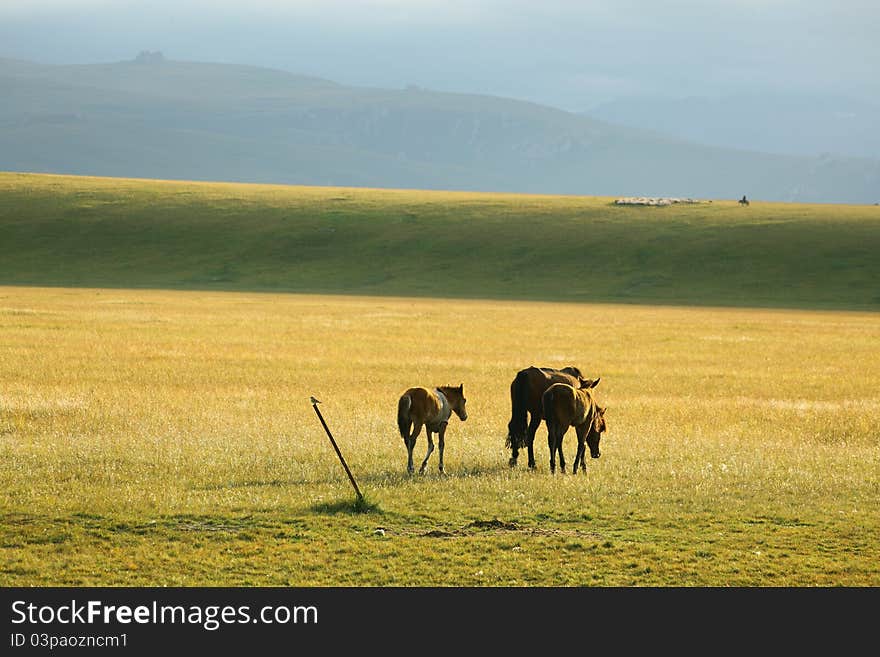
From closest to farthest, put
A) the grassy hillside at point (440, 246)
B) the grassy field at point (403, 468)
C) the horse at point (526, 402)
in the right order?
1. the grassy field at point (403, 468)
2. the horse at point (526, 402)
3. the grassy hillside at point (440, 246)

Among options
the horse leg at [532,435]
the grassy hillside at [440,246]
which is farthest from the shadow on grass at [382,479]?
the grassy hillside at [440,246]

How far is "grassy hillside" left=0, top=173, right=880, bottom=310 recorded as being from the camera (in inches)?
3580

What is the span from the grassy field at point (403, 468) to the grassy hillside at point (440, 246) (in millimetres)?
42131

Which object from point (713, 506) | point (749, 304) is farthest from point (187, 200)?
point (713, 506)

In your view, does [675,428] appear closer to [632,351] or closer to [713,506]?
[713,506]

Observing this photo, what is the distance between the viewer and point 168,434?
70.9 ft

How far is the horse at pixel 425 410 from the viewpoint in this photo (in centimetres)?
1712

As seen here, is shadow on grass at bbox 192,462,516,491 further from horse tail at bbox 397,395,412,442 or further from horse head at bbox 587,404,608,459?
horse head at bbox 587,404,608,459

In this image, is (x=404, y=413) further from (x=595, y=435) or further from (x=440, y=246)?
(x=440, y=246)

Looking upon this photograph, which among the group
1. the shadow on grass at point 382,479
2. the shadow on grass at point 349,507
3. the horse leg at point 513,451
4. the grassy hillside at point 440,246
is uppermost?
the grassy hillside at point 440,246

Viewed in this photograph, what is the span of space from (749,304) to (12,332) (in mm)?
51838

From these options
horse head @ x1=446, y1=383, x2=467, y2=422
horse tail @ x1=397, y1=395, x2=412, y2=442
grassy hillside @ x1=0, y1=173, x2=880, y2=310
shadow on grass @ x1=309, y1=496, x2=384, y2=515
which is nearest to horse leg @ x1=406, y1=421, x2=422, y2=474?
horse tail @ x1=397, y1=395, x2=412, y2=442

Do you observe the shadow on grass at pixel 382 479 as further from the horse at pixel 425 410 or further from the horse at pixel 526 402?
the horse at pixel 526 402

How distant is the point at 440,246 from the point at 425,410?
92.0m
